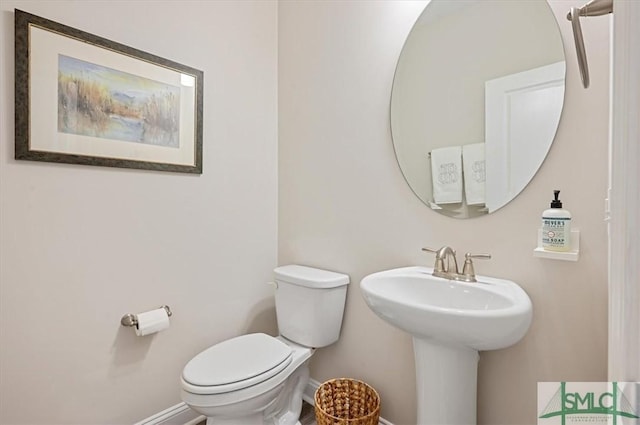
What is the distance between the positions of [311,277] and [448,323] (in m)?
0.84

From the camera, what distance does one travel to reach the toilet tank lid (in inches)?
62.2

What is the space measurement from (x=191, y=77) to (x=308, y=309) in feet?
4.29

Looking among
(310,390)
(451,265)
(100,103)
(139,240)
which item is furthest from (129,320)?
(451,265)

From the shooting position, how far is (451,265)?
1280mm

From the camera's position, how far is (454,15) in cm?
130

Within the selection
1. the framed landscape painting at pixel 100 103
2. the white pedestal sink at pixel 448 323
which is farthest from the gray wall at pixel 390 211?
the framed landscape painting at pixel 100 103

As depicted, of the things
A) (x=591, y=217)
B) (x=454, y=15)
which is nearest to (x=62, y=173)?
(x=454, y=15)

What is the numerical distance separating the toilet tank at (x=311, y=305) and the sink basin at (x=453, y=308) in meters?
0.42

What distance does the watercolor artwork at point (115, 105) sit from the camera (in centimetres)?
128

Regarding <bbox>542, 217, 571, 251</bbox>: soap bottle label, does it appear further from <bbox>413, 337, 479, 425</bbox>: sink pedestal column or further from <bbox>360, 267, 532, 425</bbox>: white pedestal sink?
<bbox>413, 337, 479, 425</bbox>: sink pedestal column

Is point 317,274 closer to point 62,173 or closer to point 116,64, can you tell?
point 62,173

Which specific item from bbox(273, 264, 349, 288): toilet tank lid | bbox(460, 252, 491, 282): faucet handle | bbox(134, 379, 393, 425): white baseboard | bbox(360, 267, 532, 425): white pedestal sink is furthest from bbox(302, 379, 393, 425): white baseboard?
bbox(460, 252, 491, 282): faucet handle

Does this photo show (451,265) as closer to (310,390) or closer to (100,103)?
(310,390)

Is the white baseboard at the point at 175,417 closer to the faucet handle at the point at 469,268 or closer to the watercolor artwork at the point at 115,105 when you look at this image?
the watercolor artwork at the point at 115,105
